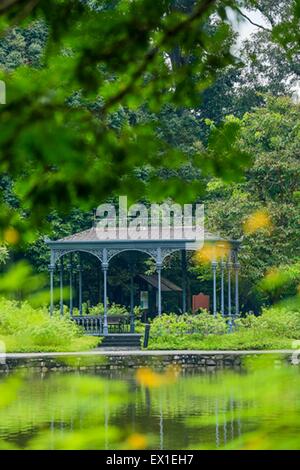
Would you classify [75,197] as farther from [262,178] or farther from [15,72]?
[262,178]

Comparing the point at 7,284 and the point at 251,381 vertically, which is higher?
the point at 7,284

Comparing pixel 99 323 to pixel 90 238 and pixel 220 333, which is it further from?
pixel 220 333

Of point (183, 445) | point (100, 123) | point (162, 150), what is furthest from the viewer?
point (183, 445)

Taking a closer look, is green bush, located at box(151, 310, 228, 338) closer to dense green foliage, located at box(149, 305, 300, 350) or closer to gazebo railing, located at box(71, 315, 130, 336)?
dense green foliage, located at box(149, 305, 300, 350)

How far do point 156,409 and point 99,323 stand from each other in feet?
43.5

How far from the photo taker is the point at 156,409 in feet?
55.6

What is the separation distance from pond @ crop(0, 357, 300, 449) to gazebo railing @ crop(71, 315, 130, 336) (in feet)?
18.6

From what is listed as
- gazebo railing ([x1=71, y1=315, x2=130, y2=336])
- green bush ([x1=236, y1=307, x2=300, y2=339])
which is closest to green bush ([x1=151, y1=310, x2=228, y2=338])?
green bush ([x1=236, y1=307, x2=300, y2=339])

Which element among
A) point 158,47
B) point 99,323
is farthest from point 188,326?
point 158,47

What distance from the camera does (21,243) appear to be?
161 inches

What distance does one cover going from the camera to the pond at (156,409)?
Result: 11.1ft
